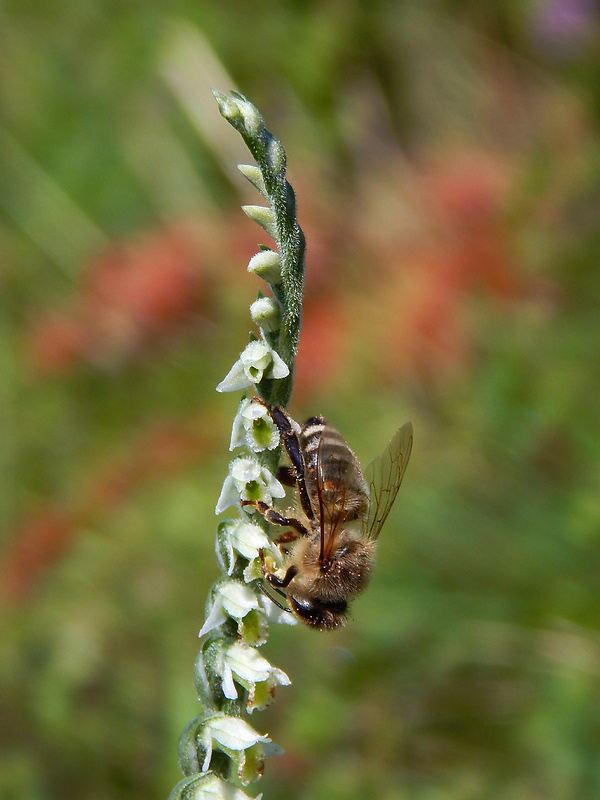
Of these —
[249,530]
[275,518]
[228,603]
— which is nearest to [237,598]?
[228,603]

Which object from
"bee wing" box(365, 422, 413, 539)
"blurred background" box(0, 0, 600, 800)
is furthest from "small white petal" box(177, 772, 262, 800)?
"blurred background" box(0, 0, 600, 800)

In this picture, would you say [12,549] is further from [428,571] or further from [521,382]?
[521,382]

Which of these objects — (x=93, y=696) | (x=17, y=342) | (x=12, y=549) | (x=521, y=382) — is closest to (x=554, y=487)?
(x=521, y=382)

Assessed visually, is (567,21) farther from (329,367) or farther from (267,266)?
(267,266)

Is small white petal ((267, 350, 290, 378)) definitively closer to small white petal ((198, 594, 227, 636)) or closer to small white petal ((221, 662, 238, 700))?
small white petal ((198, 594, 227, 636))

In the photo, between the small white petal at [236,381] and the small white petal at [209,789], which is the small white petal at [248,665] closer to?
the small white petal at [209,789]

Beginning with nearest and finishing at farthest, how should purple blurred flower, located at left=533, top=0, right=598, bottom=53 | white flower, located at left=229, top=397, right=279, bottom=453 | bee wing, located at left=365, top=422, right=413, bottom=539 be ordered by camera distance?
white flower, located at left=229, top=397, right=279, bottom=453
bee wing, located at left=365, top=422, right=413, bottom=539
purple blurred flower, located at left=533, top=0, right=598, bottom=53

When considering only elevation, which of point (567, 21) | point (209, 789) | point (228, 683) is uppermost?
point (567, 21)
